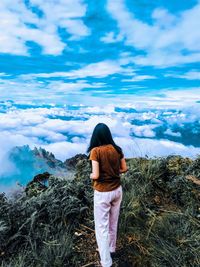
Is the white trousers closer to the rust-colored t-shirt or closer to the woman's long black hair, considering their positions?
the rust-colored t-shirt

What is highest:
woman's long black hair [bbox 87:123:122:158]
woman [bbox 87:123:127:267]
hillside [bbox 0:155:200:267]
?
woman's long black hair [bbox 87:123:122:158]

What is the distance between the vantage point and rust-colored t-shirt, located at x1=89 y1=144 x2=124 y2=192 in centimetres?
584

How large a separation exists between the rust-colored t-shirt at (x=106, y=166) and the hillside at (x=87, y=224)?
1.07 metres

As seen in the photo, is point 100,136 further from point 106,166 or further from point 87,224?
point 87,224

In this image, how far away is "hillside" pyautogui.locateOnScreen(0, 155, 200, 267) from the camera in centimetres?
604

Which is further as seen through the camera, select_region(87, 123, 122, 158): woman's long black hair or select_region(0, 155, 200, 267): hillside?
select_region(0, 155, 200, 267): hillside

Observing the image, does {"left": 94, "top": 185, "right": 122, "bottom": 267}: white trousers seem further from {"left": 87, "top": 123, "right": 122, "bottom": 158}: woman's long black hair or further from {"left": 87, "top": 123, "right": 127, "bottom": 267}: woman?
{"left": 87, "top": 123, "right": 122, "bottom": 158}: woman's long black hair

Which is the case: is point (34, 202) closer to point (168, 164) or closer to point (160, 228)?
point (160, 228)

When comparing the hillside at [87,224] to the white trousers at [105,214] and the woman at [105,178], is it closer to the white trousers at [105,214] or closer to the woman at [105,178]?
the white trousers at [105,214]

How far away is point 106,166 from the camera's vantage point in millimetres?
5852

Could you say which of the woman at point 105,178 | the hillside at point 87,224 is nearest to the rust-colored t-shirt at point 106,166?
the woman at point 105,178

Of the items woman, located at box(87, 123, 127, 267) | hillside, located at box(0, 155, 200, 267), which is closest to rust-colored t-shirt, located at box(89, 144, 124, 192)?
woman, located at box(87, 123, 127, 267)

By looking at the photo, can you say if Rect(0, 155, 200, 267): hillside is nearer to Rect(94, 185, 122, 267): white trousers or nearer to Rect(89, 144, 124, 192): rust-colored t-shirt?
Rect(94, 185, 122, 267): white trousers

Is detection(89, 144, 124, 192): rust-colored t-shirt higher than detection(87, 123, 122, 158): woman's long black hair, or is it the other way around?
detection(87, 123, 122, 158): woman's long black hair
